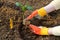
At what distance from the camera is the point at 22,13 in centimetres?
218

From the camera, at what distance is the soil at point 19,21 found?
198cm

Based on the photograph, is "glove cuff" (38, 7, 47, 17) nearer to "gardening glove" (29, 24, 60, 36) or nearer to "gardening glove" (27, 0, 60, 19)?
"gardening glove" (27, 0, 60, 19)

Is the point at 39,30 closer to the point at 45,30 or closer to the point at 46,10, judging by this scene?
the point at 45,30

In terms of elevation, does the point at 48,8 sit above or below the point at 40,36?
above

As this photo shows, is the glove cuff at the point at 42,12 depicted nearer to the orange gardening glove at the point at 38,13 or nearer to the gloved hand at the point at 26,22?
the orange gardening glove at the point at 38,13

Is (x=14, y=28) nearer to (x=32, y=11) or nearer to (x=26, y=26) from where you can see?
(x=26, y=26)

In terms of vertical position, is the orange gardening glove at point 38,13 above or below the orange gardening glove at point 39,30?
above

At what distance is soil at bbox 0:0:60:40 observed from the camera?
6.48 feet

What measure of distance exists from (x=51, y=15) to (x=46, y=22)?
133 mm

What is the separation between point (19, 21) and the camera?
6.89 feet

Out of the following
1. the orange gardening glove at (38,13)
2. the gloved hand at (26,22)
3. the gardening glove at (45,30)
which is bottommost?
the gardening glove at (45,30)

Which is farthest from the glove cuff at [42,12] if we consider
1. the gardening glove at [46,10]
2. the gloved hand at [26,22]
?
the gloved hand at [26,22]

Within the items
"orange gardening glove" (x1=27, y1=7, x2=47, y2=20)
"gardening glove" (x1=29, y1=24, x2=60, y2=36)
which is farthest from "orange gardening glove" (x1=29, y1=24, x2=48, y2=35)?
"orange gardening glove" (x1=27, y1=7, x2=47, y2=20)

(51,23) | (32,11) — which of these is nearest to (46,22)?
(51,23)
